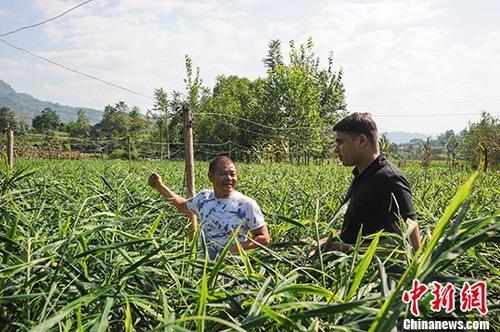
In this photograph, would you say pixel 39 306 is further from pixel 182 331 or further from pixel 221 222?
pixel 221 222

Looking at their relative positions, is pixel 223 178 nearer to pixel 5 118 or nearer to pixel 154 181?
pixel 154 181

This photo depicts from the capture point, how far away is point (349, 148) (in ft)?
7.91

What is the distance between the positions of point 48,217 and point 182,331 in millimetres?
1336

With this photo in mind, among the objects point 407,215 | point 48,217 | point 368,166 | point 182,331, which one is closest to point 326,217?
point 368,166

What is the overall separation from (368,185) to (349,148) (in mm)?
267

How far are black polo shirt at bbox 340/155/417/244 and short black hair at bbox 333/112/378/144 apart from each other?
0.20 m

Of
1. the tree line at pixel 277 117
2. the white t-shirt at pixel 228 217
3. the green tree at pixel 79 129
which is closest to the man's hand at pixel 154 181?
the white t-shirt at pixel 228 217

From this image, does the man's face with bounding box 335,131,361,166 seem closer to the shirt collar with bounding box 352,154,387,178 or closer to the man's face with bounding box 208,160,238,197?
the shirt collar with bounding box 352,154,387,178

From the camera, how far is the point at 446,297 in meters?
0.94

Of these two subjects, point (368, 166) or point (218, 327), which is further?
point (368, 166)

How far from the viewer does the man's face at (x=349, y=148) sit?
2403 millimetres

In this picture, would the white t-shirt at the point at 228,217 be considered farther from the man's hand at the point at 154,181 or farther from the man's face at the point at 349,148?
the man's face at the point at 349,148

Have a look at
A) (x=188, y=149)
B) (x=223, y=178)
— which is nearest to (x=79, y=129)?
(x=188, y=149)

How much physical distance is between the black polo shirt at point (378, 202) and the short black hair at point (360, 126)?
0.20 m
